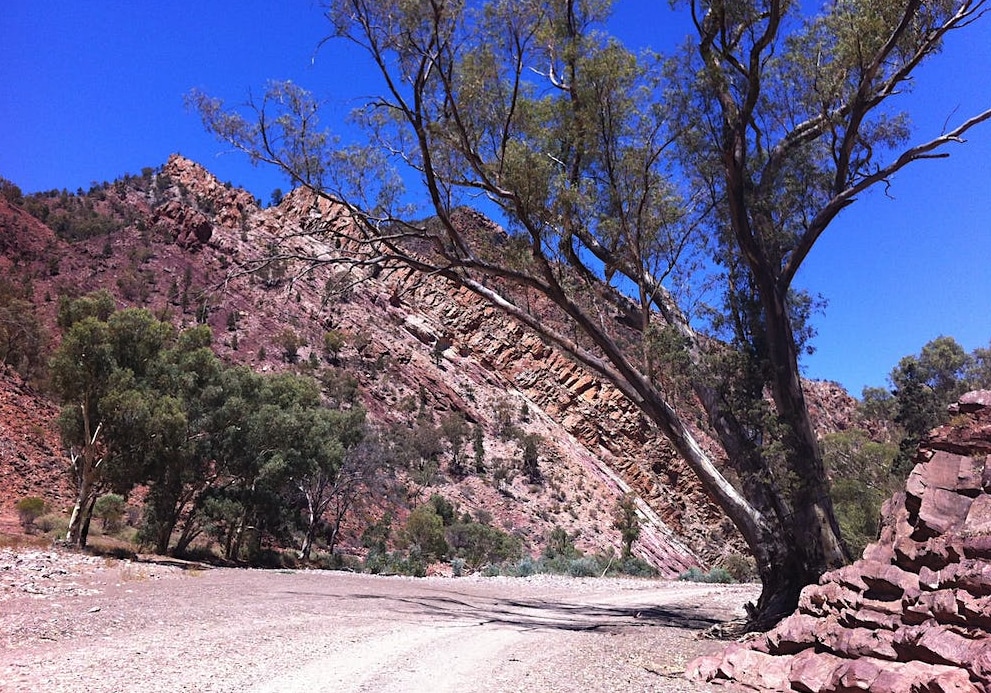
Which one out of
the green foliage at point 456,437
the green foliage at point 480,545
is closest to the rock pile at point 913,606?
the green foliage at point 480,545

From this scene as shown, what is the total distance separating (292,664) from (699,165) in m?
11.4

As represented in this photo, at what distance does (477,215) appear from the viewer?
634 inches

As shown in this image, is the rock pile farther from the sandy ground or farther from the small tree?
the small tree

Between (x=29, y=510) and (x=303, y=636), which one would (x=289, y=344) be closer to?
(x=29, y=510)

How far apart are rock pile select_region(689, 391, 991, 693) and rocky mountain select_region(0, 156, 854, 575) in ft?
94.2

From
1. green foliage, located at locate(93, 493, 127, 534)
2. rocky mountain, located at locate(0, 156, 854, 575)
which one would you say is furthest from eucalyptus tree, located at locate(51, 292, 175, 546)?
rocky mountain, located at locate(0, 156, 854, 575)

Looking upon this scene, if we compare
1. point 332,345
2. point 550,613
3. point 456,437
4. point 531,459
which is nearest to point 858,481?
point 550,613

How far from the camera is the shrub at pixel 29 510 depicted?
20.4m

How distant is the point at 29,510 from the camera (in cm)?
2091

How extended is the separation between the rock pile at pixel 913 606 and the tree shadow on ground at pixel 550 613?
11.1 ft

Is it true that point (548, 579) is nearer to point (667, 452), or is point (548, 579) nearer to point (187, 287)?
point (667, 452)

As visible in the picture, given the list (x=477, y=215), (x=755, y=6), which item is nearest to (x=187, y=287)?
(x=477, y=215)

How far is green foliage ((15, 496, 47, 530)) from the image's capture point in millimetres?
→ 20391

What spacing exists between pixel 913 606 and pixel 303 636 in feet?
19.5
